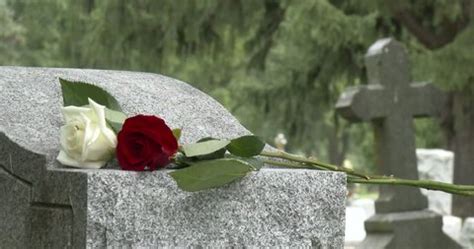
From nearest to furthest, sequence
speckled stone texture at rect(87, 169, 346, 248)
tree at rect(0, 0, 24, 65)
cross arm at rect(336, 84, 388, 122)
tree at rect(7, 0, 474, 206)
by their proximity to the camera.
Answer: speckled stone texture at rect(87, 169, 346, 248) → cross arm at rect(336, 84, 388, 122) → tree at rect(7, 0, 474, 206) → tree at rect(0, 0, 24, 65)

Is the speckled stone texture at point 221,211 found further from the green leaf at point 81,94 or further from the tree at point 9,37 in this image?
the tree at point 9,37

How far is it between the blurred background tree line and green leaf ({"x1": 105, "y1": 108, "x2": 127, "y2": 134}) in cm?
630

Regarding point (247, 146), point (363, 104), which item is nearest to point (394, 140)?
point (363, 104)

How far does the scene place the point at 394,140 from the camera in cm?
707

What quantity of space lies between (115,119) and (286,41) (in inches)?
398

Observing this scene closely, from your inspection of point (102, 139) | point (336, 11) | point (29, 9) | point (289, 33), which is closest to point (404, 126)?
point (336, 11)

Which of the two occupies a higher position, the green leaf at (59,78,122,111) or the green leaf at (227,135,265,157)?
the green leaf at (59,78,122,111)

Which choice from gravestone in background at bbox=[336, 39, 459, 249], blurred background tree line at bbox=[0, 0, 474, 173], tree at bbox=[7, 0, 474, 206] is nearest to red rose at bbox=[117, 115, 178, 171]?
gravestone in background at bbox=[336, 39, 459, 249]

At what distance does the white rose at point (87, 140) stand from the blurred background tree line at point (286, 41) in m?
6.38

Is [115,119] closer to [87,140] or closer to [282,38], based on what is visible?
[87,140]

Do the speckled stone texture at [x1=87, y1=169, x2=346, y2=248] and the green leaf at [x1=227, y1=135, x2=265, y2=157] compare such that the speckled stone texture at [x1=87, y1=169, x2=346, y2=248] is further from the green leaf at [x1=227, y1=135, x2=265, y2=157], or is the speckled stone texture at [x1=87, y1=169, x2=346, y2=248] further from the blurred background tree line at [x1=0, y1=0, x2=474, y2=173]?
the blurred background tree line at [x1=0, y1=0, x2=474, y2=173]

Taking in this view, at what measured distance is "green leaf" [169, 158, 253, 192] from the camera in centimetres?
197

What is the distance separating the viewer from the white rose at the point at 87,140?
2.02m

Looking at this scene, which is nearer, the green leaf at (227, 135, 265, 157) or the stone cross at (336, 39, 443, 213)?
the green leaf at (227, 135, 265, 157)
